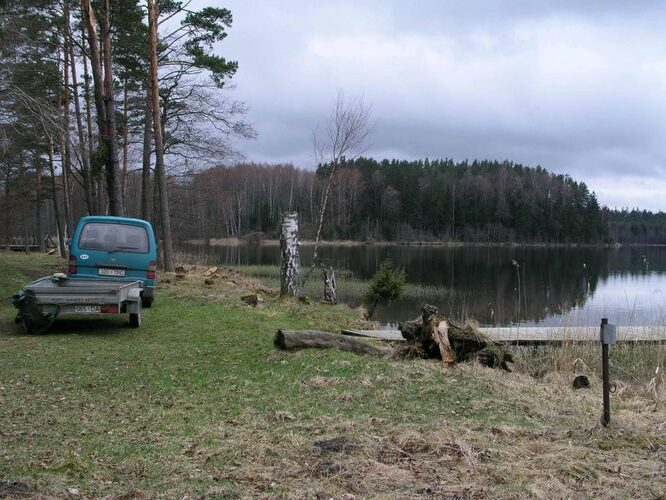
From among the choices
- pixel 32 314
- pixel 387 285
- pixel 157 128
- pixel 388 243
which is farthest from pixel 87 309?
pixel 388 243

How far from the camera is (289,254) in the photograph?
13805 millimetres

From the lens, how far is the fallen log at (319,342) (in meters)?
7.54

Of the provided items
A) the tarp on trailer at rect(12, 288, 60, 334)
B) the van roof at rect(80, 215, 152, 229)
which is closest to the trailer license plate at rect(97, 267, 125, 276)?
the van roof at rect(80, 215, 152, 229)

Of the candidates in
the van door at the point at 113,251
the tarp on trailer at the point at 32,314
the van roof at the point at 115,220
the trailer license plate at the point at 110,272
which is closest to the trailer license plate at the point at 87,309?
the tarp on trailer at the point at 32,314

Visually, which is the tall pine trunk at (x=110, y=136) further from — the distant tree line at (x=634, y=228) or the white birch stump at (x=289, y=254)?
the distant tree line at (x=634, y=228)

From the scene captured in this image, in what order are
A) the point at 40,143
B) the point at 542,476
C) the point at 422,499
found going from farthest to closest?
1. the point at 40,143
2. the point at 542,476
3. the point at 422,499

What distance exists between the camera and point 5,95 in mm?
11602

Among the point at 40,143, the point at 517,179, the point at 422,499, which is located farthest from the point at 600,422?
the point at 517,179

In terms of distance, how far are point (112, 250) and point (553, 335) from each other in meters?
8.23

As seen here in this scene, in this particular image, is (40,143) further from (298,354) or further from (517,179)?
(517,179)

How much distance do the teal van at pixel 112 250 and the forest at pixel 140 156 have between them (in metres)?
2.14

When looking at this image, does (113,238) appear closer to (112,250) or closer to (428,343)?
(112,250)

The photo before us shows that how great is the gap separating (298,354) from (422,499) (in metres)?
4.01

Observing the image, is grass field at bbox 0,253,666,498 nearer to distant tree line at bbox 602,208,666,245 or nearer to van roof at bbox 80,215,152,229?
van roof at bbox 80,215,152,229
